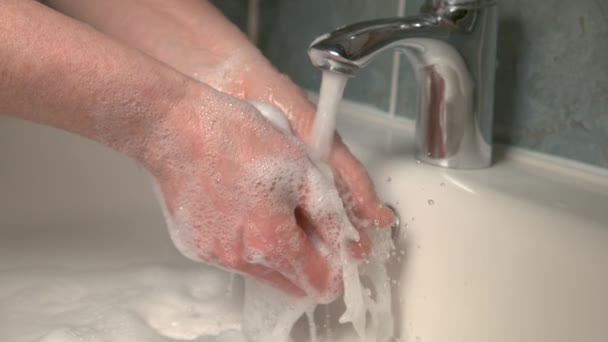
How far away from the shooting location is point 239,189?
0.48 meters

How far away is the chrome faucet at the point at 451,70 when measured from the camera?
1.80 ft

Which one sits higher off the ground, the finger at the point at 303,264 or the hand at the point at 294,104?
the hand at the point at 294,104

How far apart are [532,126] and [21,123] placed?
0.56 meters

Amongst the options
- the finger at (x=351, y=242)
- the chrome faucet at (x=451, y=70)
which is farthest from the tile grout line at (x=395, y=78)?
the finger at (x=351, y=242)

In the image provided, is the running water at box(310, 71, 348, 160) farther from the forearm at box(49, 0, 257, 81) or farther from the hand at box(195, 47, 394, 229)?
the forearm at box(49, 0, 257, 81)

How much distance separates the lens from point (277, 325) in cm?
57

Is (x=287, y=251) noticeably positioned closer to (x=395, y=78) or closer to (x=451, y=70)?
(x=451, y=70)

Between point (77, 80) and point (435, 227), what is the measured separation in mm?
314

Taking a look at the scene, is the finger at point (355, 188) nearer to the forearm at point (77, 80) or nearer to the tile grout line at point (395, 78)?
the forearm at point (77, 80)

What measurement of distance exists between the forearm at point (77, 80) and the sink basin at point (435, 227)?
0.25m

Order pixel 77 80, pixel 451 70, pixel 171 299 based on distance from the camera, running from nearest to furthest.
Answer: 1. pixel 77 80
2. pixel 451 70
3. pixel 171 299

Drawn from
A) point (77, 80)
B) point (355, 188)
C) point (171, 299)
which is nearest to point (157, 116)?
point (77, 80)

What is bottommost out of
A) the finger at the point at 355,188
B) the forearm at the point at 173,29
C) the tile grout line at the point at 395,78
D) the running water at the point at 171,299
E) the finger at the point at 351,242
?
the running water at the point at 171,299

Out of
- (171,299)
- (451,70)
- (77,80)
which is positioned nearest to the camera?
(77,80)
